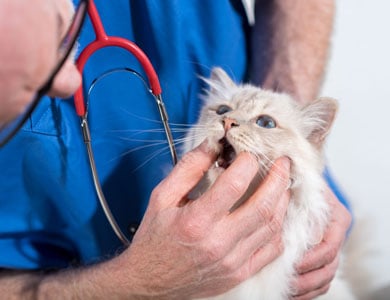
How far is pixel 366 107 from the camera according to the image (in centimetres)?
131

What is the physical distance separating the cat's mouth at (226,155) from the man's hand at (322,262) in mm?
257

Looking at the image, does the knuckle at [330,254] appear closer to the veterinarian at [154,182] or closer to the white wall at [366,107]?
the veterinarian at [154,182]

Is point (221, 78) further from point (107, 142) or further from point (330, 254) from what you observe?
point (330, 254)

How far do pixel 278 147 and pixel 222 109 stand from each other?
0.13 meters

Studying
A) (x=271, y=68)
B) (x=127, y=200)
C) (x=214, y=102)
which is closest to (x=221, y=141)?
(x=214, y=102)

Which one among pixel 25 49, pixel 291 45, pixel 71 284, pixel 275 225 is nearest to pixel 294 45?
pixel 291 45

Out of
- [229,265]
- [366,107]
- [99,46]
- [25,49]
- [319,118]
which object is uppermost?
[25,49]

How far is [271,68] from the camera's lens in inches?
42.3

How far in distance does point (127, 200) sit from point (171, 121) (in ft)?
0.58

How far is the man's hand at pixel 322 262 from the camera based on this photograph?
0.86 metres

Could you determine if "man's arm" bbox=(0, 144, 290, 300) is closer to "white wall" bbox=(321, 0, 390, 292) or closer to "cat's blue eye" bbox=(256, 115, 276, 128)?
"cat's blue eye" bbox=(256, 115, 276, 128)

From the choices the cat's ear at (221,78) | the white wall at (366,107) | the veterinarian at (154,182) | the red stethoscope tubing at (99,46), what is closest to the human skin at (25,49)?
the veterinarian at (154,182)

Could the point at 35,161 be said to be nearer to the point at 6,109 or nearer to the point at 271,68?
the point at 6,109

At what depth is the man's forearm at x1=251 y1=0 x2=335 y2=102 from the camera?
107 centimetres
